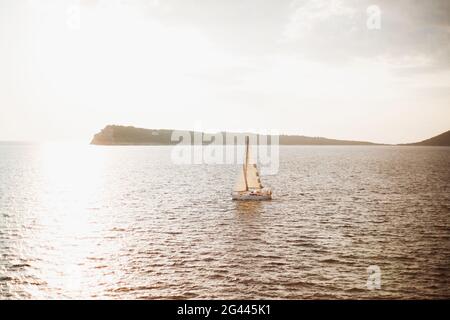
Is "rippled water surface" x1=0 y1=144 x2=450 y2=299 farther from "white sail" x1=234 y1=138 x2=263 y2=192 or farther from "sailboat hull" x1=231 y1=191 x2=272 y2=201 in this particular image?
"white sail" x1=234 y1=138 x2=263 y2=192

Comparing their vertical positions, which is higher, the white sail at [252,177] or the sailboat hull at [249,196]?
the white sail at [252,177]

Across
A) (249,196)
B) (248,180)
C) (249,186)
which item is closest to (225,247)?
(249,196)

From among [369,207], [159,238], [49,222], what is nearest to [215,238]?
[159,238]

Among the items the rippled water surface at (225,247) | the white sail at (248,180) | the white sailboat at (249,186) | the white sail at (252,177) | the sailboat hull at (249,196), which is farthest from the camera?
the white sail at (248,180)

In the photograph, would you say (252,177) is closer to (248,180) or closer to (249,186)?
(248,180)

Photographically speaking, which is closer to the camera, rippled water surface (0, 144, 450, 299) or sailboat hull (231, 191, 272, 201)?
rippled water surface (0, 144, 450, 299)

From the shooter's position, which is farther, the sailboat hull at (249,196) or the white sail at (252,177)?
the sailboat hull at (249,196)

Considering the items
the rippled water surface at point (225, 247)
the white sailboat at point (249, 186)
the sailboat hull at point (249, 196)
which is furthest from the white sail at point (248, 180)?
the rippled water surface at point (225, 247)

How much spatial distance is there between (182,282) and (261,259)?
11336mm

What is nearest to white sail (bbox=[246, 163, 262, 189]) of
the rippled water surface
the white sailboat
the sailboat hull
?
the white sailboat

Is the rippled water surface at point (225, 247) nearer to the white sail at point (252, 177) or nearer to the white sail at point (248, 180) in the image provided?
the white sail at point (248, 180)

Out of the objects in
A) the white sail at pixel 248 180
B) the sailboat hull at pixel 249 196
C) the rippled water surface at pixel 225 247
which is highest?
the white sail at pixel 248 180
